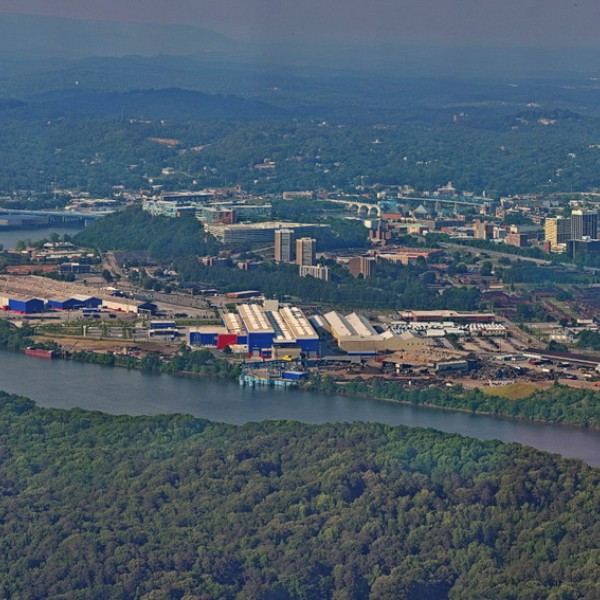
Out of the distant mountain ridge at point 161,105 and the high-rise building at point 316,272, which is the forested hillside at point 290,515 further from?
the distant mountain ridge at point 161,105

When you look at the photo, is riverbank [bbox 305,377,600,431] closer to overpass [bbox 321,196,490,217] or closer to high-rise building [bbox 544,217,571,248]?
high-rise building [bbox 544,217,571,248]

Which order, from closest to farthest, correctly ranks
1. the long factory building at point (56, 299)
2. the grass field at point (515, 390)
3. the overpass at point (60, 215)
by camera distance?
the grass field at point (515, 390)
the long factory building at point (56, 299)
the overpass at point (60, 215)

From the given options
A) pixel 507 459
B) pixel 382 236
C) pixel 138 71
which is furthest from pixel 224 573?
pixel 138 71

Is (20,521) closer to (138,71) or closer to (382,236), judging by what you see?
Result: (382,236)

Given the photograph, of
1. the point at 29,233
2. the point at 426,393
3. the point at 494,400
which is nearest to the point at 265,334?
the point at 426,393

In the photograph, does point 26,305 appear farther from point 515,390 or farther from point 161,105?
point 161,105

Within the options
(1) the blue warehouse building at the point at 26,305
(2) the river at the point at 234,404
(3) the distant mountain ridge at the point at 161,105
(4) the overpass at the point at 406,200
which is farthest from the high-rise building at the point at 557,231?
(3) the distant mountain ridge at the point at 161,105
